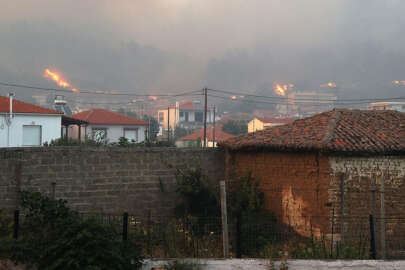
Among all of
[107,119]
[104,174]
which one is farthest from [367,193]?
[107,119]

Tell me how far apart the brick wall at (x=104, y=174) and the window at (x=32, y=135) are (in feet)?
70.9

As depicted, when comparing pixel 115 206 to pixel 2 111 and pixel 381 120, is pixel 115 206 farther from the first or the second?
pixel 2 111

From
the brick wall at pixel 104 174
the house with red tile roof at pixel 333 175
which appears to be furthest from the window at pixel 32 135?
the house with red tile roof at pixel 333 175

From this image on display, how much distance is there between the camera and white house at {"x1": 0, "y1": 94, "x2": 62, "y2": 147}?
3353 cm

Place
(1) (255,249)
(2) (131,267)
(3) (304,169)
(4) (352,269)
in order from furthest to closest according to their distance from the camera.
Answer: (3) (304,169), (1) (255,249), (4) (352,269), (2) (131,267)

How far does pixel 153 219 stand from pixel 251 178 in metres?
3.51

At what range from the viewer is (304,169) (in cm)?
1463

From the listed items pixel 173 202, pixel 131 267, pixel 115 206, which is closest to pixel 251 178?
pixel 173 202

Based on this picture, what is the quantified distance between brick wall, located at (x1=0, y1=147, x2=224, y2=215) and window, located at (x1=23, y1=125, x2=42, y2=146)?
70.9 ft

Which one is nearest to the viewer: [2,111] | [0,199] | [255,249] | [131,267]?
[131,267]

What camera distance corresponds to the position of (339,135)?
48.9 feet

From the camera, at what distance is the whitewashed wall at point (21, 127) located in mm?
33562

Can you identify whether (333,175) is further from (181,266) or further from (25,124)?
(25,124)

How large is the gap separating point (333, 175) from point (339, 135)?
5.11 feet
